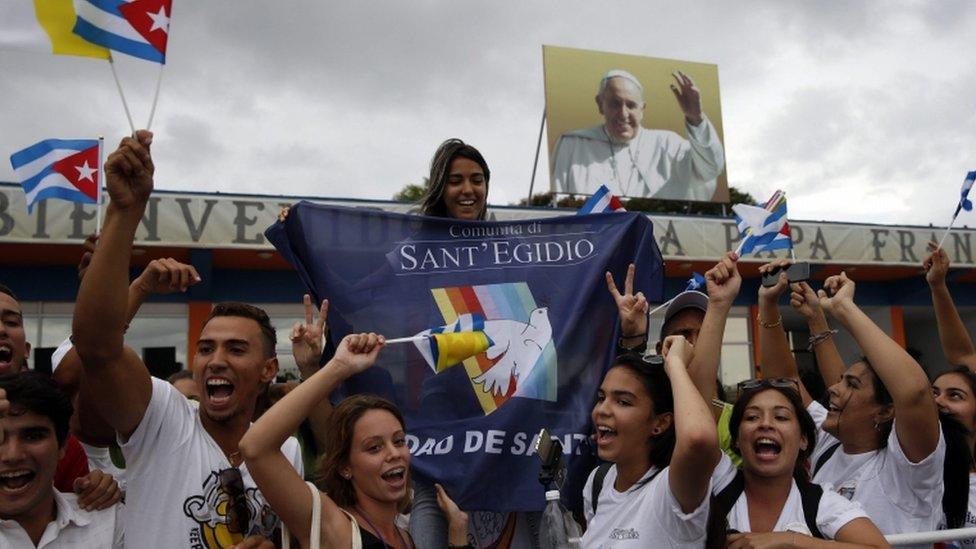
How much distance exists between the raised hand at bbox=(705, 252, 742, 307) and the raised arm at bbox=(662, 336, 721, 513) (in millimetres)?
602

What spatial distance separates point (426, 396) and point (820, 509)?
1.61 metres

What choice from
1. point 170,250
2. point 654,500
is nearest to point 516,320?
point 654,500

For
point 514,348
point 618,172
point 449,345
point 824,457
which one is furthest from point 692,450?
point 618,172

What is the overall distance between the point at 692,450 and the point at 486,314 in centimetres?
153

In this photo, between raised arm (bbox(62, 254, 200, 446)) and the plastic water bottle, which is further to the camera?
raised arm (bbox(62, 254, 200, 446))

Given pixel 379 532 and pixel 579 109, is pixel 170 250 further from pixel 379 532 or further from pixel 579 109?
pixel 379 532

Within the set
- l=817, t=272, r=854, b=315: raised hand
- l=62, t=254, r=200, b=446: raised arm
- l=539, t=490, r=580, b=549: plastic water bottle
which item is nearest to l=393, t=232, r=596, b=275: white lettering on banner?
l=817, t=272, r=854, b=315: raised hand

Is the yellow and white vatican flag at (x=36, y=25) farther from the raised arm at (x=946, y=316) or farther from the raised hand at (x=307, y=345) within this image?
the raised arm at (x=946, y=316)

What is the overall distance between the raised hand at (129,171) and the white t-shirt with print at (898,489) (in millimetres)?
2502

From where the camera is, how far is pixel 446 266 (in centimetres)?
389

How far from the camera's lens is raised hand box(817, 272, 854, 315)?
3338 mm

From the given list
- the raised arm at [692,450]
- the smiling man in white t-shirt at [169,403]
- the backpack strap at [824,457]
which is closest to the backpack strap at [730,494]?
the raised arm at [692,450]

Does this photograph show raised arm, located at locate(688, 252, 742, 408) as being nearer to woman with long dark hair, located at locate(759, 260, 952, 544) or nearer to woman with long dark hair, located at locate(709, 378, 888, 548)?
woman with long dark hair, located at locate(709, 378, 888, 548)

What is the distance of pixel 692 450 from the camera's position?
2430 millimetres
